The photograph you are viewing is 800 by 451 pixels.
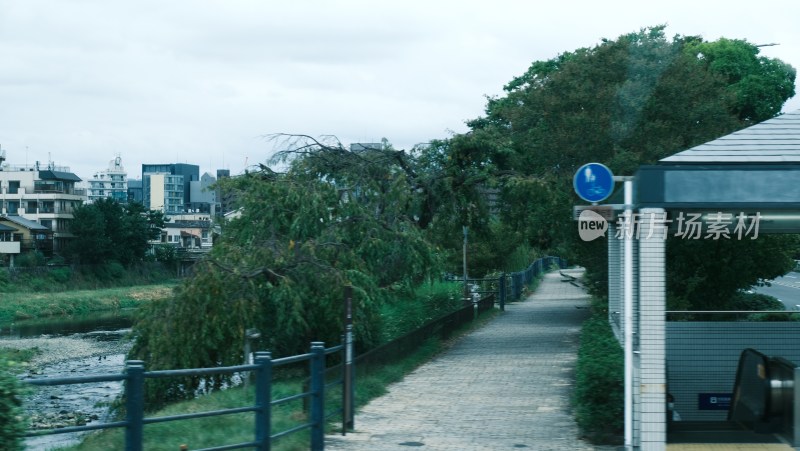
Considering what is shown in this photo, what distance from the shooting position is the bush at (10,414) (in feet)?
20.7

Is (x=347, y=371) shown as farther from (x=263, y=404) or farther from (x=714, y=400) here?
(x=714, y=400)

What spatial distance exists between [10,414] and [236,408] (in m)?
3.09

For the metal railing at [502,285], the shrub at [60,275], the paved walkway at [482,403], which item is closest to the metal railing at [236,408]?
the paved walkway at [482,403]

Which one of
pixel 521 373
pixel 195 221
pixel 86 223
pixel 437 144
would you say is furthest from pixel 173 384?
pixel 195 221

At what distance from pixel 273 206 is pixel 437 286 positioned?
7.75 metres

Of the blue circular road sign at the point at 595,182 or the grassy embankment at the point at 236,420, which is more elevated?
the blue circular road sign at the point at 595,182

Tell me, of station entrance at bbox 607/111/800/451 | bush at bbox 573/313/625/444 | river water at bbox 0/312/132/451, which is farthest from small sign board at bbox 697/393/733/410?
river water at bbox 0/312/132/451

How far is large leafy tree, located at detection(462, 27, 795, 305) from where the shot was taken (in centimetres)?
2198

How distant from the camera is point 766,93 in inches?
1827

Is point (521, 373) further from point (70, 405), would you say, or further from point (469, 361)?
point (70, 405)

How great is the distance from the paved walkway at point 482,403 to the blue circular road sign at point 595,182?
3.05 metres

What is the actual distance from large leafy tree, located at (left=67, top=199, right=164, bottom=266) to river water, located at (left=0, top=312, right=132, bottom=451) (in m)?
19.6

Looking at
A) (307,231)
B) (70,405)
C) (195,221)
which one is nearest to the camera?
(307,231)

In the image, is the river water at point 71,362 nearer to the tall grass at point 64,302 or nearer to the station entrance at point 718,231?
the tall grass at point 64,302
